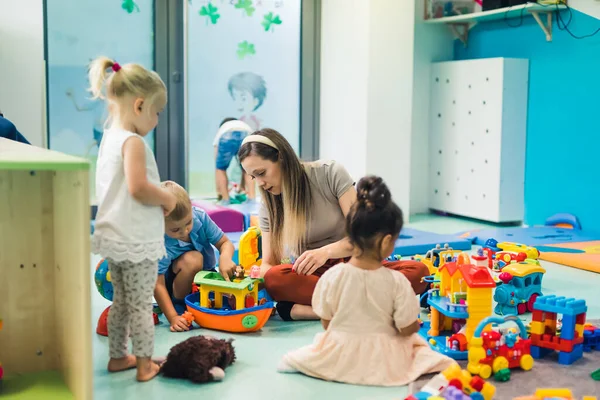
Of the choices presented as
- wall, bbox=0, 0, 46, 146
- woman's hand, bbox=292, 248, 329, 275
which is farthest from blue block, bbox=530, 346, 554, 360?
wall, bbox=0, 0, 46, 146

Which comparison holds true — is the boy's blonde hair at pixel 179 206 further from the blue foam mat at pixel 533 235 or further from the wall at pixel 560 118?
the wall at pixel 560 118

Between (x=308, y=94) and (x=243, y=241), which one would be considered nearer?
(x=243, y=241)

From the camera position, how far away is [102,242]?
90.0 inches

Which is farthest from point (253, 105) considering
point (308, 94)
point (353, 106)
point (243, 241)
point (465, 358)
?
point (465, 358)

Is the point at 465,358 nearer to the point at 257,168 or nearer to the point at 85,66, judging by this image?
the point at 257,168

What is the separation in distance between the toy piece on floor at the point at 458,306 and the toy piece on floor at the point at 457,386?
0.40 metres

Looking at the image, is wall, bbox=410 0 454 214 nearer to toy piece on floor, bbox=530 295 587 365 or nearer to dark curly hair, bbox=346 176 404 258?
toy piece on floor, bbox=530 295 587 365

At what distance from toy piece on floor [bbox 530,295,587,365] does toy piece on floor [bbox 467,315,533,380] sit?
114 mm

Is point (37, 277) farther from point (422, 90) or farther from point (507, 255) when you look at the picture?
point (422, 90)

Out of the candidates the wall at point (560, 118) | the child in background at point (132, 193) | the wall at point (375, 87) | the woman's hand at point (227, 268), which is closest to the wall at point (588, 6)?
the wall at point (560, 118)

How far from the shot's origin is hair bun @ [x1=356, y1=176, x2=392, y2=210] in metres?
2.29

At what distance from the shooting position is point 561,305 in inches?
101

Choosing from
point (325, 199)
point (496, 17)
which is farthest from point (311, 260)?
point (496, 17)

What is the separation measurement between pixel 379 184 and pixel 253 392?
76 cm
